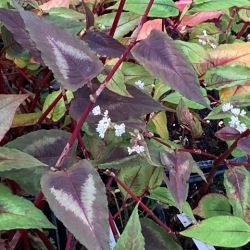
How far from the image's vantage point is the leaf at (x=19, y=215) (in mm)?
587

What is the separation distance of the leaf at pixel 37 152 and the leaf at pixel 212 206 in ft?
0.96

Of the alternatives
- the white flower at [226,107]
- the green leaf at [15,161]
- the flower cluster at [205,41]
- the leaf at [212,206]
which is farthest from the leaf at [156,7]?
the green leaf at [15,161]

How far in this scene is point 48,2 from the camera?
42.4 inches

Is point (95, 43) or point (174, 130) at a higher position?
point (95, 43)

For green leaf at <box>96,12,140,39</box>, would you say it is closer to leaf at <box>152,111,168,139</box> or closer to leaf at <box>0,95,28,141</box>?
leaf at <box>152,111,168,139</box>

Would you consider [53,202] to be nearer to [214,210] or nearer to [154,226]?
[154,226]

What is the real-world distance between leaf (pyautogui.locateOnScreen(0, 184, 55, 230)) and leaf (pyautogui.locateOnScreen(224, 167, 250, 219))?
0.35 m

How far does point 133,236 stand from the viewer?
58 cm

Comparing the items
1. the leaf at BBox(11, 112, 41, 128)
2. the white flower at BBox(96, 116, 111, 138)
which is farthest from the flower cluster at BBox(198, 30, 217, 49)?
the white flower at BBox(96, 116, 111, 138)

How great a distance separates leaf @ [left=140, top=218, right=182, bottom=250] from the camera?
2.71ft

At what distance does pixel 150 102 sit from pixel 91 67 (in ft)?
0.42

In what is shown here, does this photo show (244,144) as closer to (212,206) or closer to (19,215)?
(212,206)

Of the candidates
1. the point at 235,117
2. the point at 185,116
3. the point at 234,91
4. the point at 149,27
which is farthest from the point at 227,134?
the point at 149,27

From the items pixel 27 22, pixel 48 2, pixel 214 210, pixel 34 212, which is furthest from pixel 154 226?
pixel 48 2
